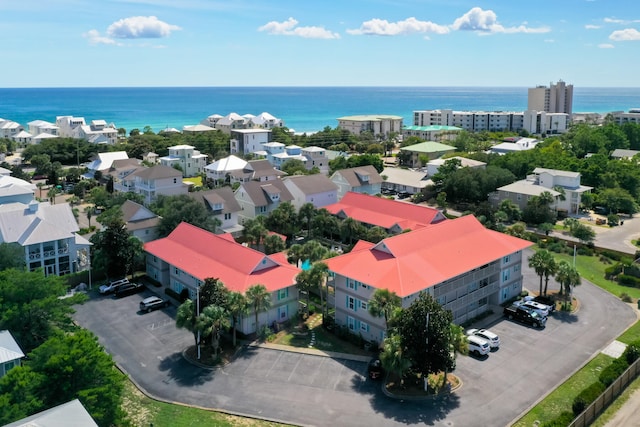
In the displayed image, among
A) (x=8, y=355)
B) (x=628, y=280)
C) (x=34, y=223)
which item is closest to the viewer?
(x=8, y=355)

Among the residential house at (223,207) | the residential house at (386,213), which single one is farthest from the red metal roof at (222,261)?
the residential house at (386,213)

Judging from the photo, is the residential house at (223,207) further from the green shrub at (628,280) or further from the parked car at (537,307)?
the green shrub at (628,280)

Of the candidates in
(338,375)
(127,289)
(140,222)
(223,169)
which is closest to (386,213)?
(140,222)

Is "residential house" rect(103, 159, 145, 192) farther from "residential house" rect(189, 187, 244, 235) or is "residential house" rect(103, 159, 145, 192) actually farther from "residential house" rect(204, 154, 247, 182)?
"residential house" rect(189, 187, 244, 235)

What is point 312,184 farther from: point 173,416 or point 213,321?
point 173,416

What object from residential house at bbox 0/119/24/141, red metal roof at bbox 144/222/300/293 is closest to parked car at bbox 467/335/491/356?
red metal roof at bbox 144/222/300/293

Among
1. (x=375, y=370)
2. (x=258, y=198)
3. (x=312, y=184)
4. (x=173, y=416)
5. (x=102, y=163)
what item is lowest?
(x=173, y=416)

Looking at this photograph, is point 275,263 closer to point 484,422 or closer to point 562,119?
point 484,422

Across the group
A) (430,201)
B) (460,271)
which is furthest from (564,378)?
(430,201)

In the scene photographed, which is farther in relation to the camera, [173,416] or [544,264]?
[544,264]
